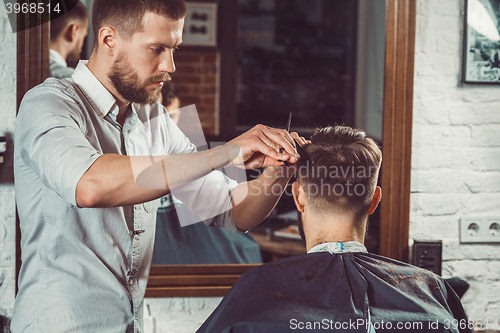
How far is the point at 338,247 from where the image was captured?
4.57ft

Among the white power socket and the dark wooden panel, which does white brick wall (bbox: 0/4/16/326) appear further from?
the white power socket

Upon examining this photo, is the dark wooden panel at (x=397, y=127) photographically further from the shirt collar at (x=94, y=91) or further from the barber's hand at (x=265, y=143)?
the shirt collar at (x=94, y=91)

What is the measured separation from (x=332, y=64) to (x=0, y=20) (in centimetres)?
345

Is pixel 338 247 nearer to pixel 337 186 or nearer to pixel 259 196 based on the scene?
pixel 337 186

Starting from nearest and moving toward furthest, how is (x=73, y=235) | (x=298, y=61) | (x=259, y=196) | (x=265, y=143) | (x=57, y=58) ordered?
(x=265, y=143) → (x=73, y=235) → (x=259, y=196) → (x=57, y=58) → (x=298, y=61)

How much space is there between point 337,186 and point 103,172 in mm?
750

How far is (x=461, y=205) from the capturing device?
204 centimetres

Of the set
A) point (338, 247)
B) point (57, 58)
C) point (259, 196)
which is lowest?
point (338, 247)

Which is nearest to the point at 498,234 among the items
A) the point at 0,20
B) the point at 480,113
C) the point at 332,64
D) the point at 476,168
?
the point at 476,168

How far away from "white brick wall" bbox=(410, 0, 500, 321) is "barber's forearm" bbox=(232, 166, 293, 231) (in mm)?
843

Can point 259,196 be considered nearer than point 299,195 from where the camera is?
No

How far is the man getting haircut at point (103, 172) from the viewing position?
109cm

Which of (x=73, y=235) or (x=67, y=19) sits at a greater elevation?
(x=67, y=19)

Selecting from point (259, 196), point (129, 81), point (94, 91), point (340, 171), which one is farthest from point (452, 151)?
point (94, 91)
